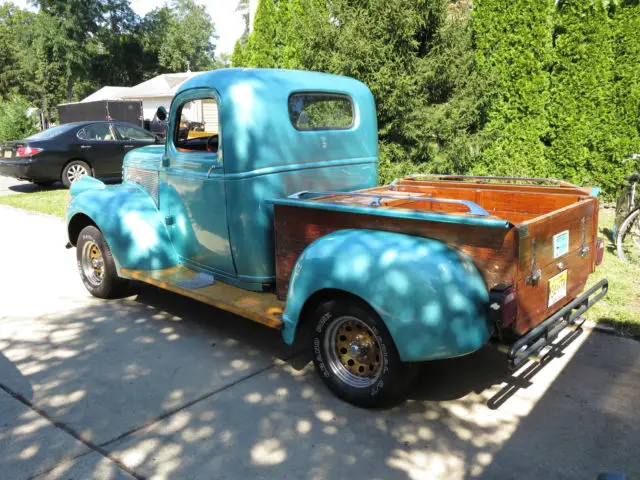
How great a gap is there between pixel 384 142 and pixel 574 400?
6.79 metres

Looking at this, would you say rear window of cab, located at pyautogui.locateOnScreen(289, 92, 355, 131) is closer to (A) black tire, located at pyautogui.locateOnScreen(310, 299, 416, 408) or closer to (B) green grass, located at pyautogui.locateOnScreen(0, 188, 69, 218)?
(A) black tire, located at pyautogui.locateOnScreen(310, 299, 416, 408)

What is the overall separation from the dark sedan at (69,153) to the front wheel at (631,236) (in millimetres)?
11031

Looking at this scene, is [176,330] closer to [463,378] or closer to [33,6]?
[463,378]

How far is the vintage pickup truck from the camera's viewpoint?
110 inches

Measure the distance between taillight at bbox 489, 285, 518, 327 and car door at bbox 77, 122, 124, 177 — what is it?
1206cm

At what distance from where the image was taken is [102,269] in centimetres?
517

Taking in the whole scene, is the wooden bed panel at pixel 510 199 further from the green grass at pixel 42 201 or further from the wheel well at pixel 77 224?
the green grass at pixel 42 201

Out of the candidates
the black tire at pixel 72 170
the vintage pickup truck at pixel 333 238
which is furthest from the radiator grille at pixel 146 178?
the black tire at pixel 72 170

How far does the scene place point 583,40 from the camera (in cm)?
875

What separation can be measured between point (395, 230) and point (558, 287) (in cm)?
108

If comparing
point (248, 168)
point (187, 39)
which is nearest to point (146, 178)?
point (248, 168)

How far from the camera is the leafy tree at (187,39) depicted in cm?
5725

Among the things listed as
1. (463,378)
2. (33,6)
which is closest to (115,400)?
(463,378)

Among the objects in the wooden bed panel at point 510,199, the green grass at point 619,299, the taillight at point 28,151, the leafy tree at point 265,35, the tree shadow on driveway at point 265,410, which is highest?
the leafy tree at point 265,35
